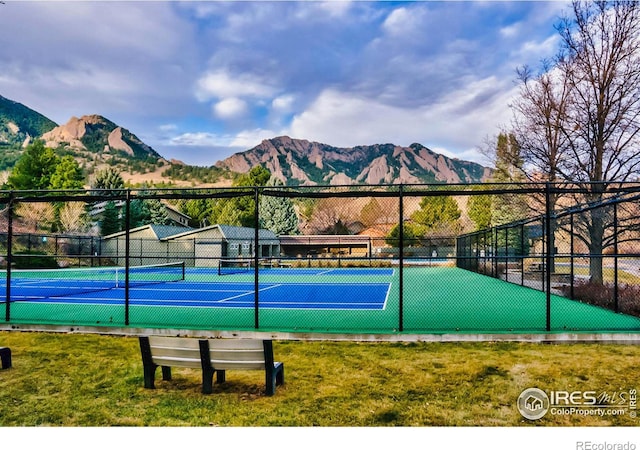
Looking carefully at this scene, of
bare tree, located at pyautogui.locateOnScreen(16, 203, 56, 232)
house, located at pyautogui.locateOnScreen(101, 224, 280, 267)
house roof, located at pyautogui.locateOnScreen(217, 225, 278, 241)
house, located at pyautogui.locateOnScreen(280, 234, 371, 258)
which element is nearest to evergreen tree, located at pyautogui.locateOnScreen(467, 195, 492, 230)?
house, located at pyautogui.locateOnScreen(280, 234, 371, 258)

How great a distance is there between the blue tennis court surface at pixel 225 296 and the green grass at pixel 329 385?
14.7ft

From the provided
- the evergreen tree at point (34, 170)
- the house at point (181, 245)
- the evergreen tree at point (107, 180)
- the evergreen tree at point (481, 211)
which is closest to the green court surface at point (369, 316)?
the house at point (181, 245)

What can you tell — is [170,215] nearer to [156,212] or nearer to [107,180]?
Answer: [156,212]

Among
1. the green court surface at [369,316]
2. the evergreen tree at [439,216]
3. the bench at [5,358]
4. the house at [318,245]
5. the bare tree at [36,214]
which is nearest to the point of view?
the bench at [5,358]

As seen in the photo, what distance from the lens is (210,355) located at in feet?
18.0

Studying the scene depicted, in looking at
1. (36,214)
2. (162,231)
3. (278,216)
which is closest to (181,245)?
(162,231)

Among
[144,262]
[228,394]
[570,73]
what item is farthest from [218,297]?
[144,262]

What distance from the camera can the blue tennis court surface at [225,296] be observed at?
1273cm

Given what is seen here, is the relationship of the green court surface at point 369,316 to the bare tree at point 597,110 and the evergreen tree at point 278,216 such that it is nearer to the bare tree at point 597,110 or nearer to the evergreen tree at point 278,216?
the bare tree at point 597,110

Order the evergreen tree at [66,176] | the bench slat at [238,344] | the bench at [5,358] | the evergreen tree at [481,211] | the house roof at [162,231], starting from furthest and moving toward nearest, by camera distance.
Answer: the evergreen tree at [481,211], the evergreen tree at [66,176], the house roof at [162,231], the bench at [5,358], the bench slat at [238,344]

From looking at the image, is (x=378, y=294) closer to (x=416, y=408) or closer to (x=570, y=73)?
(x=416, y=408)

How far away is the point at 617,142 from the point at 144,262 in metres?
29.4

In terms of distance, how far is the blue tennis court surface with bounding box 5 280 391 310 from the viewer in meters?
12.7

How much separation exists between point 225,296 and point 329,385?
9.49 metres
